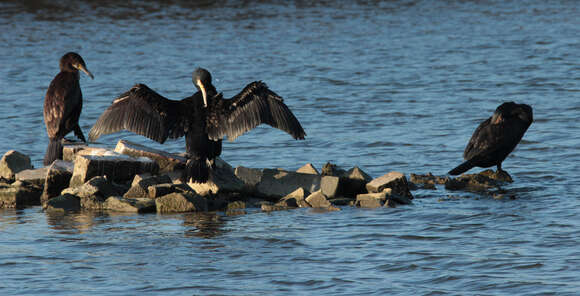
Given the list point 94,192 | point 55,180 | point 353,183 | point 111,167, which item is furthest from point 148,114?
point 353,183

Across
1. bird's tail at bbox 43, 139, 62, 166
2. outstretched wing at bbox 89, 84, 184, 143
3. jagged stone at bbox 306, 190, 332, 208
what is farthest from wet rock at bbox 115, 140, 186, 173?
jagged stone at bbox 306, 190, 332, 208

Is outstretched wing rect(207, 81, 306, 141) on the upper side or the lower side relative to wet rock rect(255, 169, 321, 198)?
upper

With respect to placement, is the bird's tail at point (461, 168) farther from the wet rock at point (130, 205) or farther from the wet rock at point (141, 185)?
the wet rock at point (130, 205)

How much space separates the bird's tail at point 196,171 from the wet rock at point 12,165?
86.8 inches

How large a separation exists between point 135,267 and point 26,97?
39.4 ft

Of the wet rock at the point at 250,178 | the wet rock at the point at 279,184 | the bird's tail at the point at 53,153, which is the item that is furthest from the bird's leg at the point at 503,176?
the bird's tail at the point at 53,153

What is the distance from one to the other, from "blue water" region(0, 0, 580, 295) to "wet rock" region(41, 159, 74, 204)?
40 cm

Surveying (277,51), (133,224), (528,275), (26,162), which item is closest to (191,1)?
(277,51)

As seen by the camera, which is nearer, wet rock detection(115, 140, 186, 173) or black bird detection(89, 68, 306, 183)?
black bird detection(89, 68, 306, 183)

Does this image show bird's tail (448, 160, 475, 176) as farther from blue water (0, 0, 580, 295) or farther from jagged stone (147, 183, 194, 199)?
jagged stone (147, 183, 194, 199)

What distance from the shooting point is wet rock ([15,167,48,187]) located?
994 centimetres

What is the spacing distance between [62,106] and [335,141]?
13.5 ft

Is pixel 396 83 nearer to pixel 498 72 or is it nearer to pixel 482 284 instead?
pixel 498 72

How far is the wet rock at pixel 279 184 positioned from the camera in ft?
31.2
